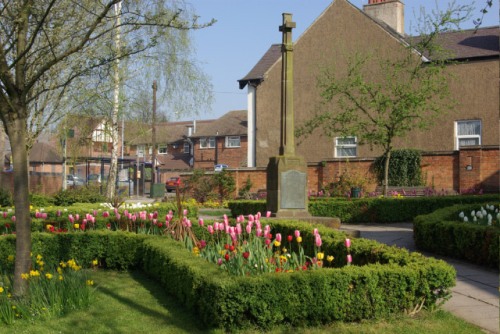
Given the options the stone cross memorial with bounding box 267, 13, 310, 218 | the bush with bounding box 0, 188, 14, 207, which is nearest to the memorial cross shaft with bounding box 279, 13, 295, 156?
the stone cross memorial with bounding box 267, 13, 310, 218

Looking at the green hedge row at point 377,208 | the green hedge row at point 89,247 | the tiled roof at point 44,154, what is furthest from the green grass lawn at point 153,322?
the tiled roof at point 44,154

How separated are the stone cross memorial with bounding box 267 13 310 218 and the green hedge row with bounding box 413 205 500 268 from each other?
11.2ft

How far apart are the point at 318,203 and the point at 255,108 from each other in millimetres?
14785

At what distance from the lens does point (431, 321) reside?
19.5 feet

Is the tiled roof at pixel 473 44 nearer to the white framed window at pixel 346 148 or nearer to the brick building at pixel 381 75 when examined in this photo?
the brick building at pixel 381 75

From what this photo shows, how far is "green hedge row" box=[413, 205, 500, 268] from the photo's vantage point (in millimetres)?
9383

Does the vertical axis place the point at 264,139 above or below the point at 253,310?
above

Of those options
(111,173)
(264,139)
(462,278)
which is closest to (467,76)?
(264,139)

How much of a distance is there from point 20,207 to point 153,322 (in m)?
2.27

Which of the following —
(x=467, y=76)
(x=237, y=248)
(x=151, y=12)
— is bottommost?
(x=237, y=248)

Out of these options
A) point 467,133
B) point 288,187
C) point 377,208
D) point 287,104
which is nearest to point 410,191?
point 377,208

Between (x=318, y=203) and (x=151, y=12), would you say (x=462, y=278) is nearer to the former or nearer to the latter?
(x=151, y=12)

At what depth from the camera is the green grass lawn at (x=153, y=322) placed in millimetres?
5742

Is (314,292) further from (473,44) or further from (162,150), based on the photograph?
(162,150)
